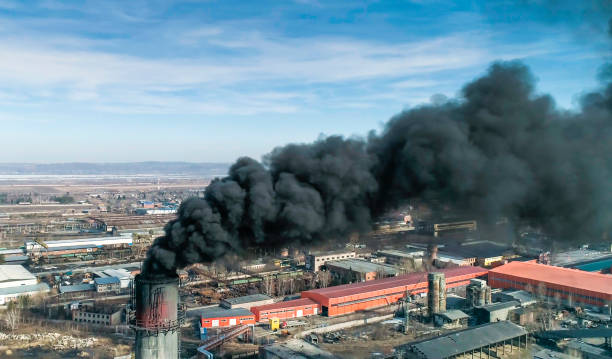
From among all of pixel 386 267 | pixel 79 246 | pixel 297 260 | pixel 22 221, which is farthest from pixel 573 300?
pixel 22 221

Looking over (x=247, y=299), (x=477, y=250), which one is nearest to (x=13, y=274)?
(x=247, y=299)

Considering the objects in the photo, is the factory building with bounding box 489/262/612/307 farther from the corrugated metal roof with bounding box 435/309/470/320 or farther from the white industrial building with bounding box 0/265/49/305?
the white industrial building with bounding box 0/265/49/305

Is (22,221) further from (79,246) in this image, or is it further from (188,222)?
(188,222)

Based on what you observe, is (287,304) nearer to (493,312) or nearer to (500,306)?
(493,312)

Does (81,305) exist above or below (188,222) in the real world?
below

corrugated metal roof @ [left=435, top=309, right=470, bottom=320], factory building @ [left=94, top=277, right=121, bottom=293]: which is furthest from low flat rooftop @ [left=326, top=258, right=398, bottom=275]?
factory building @ [left=94, top=277, right=121, bottom=293]

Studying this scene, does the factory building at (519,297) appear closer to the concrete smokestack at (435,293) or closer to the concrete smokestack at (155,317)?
the concrete smokestack at (435,293)
